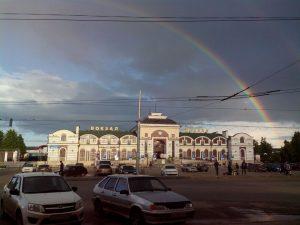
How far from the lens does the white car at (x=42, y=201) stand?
35.8 ft

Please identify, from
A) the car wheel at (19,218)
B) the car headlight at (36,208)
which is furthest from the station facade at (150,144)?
the car headlight at (36,208)

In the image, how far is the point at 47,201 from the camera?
36.7 feet

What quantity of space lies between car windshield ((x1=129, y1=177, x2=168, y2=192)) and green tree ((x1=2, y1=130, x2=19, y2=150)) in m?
128

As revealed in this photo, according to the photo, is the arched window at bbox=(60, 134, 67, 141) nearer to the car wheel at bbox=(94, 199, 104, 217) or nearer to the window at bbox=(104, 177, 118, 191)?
the car wheel at bbox=(94, 199, 104, 217)

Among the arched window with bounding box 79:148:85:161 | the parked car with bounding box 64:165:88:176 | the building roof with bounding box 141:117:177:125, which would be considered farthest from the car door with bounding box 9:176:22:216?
the building roof with bounding box 141:117:177:125

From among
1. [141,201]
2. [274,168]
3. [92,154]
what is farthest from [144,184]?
[92,154]

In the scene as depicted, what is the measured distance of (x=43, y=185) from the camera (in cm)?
1267

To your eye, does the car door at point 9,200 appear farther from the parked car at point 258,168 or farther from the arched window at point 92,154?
the arched window at point 92,154

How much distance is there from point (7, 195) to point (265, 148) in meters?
136

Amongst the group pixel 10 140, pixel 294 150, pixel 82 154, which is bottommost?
pixel 82 154

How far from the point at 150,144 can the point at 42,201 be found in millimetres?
105309

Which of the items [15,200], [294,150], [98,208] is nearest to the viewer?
[15,200]

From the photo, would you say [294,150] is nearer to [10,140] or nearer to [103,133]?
[103,133]

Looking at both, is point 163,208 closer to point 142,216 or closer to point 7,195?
point 142,216
